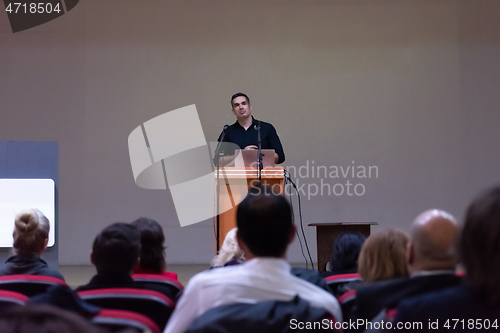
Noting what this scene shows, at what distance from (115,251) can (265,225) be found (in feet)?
2.03

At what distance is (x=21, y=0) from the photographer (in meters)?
6.79

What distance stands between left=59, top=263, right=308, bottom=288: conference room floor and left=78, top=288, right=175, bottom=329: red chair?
3265mm

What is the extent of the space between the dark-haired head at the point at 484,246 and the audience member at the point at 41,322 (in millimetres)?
786

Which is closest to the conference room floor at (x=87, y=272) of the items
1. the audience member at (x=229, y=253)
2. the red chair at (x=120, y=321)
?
the audience member at (x=229, y=253)

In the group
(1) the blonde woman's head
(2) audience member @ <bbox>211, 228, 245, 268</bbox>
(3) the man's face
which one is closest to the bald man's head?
(2) audience member @ <bbox>211, 228, 245, 268</bbox>

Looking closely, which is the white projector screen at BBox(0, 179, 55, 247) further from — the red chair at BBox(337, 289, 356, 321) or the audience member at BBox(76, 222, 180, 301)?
the red chair at BBox(337, 289, 356, 321)

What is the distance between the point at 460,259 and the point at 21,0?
23.3 feet

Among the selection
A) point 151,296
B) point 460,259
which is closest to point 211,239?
point 151,296

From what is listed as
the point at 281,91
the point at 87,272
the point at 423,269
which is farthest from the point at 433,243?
the point at 281,91

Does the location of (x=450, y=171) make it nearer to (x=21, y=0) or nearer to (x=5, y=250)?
(x=5, y=250)

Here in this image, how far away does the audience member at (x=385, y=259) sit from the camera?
175cm

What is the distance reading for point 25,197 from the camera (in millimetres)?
4281

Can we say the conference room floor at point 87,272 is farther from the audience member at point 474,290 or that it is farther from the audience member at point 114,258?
the audience member at point 474,290

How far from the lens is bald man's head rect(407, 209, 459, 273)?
1.39 meters
